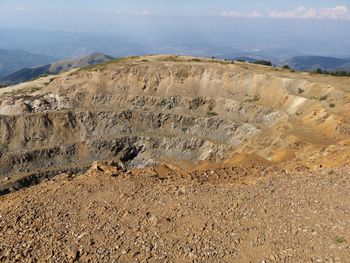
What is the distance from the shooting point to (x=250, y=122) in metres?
58.5

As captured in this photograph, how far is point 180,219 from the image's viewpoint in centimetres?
1712

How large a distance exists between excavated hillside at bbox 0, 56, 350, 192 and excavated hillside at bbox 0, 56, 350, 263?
18 cm

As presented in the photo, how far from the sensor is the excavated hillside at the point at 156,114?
53.8 m

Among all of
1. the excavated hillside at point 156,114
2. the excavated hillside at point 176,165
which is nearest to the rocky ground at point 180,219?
the excavated hillside at point 176,165

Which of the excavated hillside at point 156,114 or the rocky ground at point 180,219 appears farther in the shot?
the excavated hillside at point 156,114

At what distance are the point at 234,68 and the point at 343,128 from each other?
29699 millimetres

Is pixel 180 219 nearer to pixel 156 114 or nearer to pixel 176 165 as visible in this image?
pixel 176 165

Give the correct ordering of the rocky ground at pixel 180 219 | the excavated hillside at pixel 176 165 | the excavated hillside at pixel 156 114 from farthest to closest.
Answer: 1. the excavated hillside at pixel 156 114
2. the excavated hillside at pixel 176 165
3. the rocky ground at pixel 180 219

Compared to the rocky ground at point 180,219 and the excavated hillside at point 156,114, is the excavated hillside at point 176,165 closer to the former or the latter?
the rocky ground at point 180,219

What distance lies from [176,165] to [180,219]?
3779cm

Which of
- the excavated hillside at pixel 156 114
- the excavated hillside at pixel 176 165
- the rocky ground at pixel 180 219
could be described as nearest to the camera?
the rocky ground at pixel 180 219

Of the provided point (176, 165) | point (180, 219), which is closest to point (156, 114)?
point (176, 165)

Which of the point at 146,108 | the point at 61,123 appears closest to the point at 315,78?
the point at 146,108

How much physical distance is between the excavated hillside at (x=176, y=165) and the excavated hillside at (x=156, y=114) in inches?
7.2
